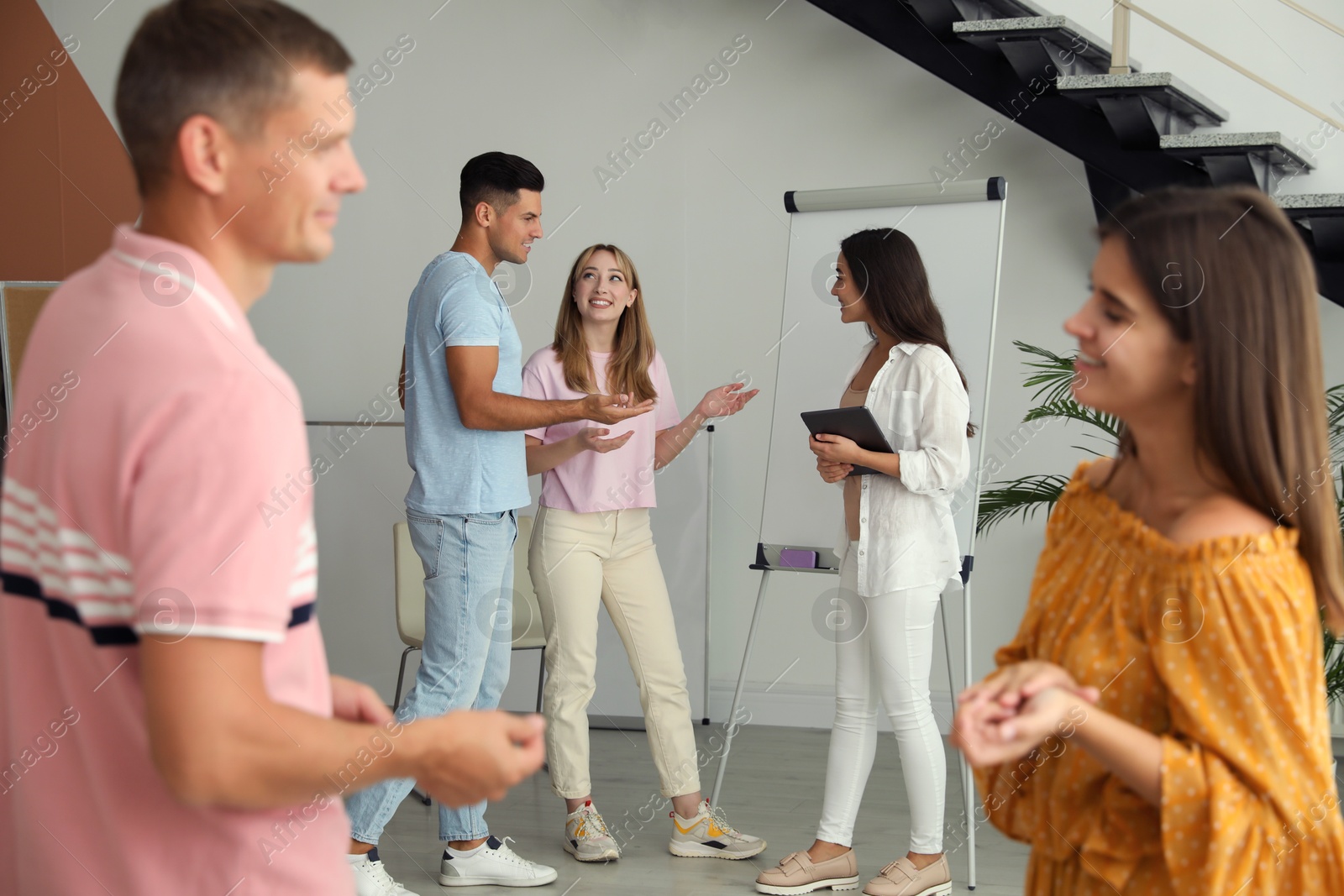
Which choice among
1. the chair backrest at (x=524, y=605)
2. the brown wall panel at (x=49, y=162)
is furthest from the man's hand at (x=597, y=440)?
the brown wall panel at (x=49, y=162)

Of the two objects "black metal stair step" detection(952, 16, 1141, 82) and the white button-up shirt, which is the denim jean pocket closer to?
the white button-up shirt

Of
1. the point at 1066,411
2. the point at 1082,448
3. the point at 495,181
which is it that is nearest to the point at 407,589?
the point at 495,181

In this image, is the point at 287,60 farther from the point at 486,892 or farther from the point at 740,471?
the point at 740,471

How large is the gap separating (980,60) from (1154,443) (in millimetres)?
3042

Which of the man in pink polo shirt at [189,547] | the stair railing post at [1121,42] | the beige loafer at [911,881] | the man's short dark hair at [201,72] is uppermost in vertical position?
the stair railing post at [1121,42]

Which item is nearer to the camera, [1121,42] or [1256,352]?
[1256,352]

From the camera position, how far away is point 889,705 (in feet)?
9.12

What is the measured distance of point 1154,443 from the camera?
3.83ft

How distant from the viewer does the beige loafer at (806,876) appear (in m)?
2.84

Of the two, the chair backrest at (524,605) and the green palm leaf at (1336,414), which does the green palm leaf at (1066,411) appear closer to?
the green palm leaf at (1336,414)

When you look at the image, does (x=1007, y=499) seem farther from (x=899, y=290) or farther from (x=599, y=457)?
(x=599, y=457)

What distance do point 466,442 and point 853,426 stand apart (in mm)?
964

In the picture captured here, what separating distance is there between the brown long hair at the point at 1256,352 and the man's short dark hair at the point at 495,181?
202 centimetres

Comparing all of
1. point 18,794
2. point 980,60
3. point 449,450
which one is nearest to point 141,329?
point 18,794
